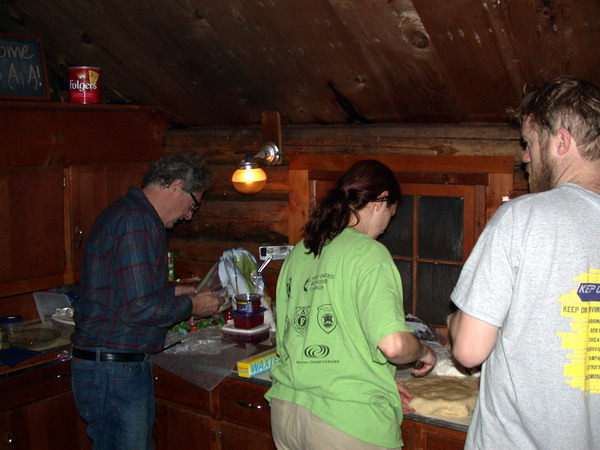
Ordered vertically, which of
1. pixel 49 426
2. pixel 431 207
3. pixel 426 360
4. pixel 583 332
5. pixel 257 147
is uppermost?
pixel 257 147

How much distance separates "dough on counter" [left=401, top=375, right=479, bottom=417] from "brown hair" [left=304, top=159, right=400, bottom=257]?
868 mm

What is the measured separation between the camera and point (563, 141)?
171 cm

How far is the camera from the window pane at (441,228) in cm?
339

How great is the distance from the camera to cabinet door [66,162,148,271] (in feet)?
12.6

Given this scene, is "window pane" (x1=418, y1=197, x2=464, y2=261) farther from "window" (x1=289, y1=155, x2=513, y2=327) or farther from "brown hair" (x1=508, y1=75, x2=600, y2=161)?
"brown hair" (x1=508, y1=75, x2=600, y2=161)

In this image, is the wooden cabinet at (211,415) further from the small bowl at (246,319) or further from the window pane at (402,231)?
the window pane at (402,231)

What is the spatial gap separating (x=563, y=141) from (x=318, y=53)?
1.63 metres

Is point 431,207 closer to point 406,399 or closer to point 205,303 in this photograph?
point 406,399

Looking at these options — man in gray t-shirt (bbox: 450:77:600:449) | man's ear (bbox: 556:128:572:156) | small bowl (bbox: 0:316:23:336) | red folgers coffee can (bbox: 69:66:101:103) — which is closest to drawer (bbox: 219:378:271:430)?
small bowl (bbox: 0:316:23:336)

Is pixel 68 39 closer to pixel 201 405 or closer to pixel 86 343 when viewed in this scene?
pixel 86 343

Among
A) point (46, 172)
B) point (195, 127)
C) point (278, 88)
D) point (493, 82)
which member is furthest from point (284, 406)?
point (195, 127)

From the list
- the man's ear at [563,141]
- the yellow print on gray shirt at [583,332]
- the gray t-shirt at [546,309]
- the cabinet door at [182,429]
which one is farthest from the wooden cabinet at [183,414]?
the man's ear at [563,141]

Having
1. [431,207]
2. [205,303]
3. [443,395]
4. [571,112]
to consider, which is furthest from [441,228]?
Result: [571,112]

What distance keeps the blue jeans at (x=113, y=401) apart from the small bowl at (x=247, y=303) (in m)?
0.65
